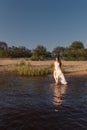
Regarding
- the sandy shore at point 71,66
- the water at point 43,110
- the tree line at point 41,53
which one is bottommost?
the water at point 43,110

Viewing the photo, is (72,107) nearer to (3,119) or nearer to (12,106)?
(12,106)

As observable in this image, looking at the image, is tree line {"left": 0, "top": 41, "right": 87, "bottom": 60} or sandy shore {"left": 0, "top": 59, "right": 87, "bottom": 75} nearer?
sandy shore {"left": 0, "top": 59, "right": 87, "bottom": 75}

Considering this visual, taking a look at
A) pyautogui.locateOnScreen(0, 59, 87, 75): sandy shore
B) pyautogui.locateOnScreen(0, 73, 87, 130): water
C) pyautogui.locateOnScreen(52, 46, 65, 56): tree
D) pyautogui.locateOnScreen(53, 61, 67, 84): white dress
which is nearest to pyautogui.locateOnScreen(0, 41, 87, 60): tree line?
pyautogui.locateOnScreen(52, 46, 65, 56): tree

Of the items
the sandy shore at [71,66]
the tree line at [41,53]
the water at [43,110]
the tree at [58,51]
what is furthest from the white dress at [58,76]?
the tree at [58,51]

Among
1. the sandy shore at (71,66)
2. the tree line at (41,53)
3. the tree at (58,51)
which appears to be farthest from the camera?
the tree at (58,51)

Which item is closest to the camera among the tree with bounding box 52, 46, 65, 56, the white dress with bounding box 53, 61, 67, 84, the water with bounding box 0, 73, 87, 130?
the water with bounding box 0, 73, 87, 130

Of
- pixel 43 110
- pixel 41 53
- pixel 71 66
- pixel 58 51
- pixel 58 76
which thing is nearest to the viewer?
pixel 43 110

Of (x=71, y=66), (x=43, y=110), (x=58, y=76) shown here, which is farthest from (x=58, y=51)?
(x=43, y=110)

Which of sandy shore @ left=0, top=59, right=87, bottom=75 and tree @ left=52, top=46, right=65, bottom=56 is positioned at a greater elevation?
tree @ left=52, top=46, right=65, bottom=56

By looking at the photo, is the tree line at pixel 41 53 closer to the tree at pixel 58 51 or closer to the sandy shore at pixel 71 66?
the tree at pixel 58 51

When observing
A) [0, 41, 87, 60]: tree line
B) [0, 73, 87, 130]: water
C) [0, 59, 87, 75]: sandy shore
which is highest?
[0, 41, 87, 60]: tree line

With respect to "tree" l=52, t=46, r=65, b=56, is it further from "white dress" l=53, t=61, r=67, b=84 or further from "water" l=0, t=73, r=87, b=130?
"water" l=0, t=73, r=87, b=130

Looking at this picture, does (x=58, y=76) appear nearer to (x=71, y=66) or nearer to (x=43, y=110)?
(x=43, y=110)

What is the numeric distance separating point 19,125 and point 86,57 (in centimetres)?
5661
